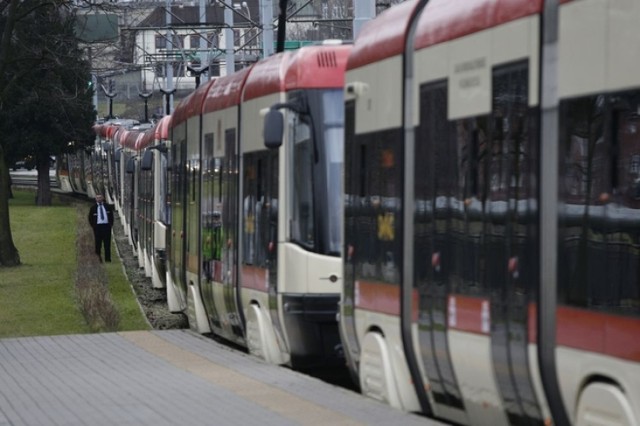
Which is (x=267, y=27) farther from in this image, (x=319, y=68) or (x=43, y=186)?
(x=43, y=186)

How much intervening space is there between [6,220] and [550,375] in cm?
3399

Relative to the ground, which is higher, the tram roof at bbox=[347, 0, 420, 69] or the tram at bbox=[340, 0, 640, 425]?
the tram roof at bbox=[347, 0, 420, 69]

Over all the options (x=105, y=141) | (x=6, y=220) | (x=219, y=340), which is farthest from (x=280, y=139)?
(x=105, y=141)

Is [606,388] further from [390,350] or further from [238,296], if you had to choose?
[238,296]

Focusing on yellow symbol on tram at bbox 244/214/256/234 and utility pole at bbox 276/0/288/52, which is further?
utility pole at bbox 276/0/288/52

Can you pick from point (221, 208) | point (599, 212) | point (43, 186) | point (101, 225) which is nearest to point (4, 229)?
point (101, 225)

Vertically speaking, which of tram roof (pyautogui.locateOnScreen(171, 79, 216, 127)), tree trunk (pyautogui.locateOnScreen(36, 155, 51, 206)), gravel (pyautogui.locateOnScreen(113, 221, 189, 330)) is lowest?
gravel (pyautogui.locateOnScreen(113, 221, 189, 330))

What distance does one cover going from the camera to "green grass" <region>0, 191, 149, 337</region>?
1113 inches

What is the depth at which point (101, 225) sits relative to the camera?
4534 cm

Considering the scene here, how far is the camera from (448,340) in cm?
1170

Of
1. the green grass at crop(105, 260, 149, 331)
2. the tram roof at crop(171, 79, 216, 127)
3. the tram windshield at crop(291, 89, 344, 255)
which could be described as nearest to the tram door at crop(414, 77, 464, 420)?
the tram windshield at crop(291, 89, 344, 255)

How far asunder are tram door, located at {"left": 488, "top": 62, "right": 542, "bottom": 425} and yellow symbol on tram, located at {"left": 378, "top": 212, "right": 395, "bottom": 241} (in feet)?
7.56

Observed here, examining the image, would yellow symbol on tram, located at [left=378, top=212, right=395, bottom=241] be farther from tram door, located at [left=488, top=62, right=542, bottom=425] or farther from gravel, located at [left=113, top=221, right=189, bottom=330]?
gravel, located at [left=113, top=221, right=189, bottom=330]

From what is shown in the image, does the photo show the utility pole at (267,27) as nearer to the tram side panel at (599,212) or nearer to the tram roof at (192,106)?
the tram roof at (192,106)
